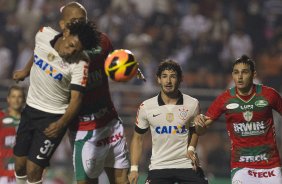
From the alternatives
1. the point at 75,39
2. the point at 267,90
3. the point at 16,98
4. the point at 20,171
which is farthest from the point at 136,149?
the point at 16,98

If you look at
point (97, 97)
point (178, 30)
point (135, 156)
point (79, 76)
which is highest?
point (178, 30)

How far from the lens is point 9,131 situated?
11.4m

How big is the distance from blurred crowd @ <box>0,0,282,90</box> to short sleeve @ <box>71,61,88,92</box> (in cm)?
821

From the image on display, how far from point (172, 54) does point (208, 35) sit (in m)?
0.90

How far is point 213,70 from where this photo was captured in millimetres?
17500

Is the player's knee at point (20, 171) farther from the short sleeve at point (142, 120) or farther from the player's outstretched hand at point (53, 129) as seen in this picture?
the short sleeve at point (142, 120)

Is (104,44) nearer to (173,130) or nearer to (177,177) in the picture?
(173,130)

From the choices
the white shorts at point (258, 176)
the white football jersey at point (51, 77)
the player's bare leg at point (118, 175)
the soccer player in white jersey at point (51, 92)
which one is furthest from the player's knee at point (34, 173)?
the white shorts at point (258, 176)

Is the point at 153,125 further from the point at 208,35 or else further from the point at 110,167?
the point at 208,35

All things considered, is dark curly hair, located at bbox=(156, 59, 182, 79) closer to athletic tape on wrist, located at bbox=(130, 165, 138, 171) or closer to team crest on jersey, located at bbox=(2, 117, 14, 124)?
athletic tape on wrist, located at bbox=(130, 165, 138, 171)

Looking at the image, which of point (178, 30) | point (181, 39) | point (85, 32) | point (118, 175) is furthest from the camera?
point (178, 30)

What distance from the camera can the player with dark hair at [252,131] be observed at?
9242 millimetres

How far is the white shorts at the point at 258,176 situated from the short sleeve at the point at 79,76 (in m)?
1.93

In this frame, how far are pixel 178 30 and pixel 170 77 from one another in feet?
29.7
